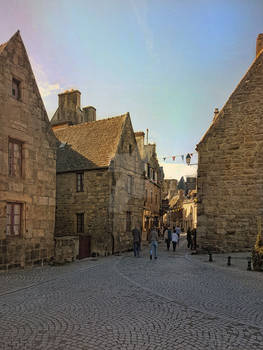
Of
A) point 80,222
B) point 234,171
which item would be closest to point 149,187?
point 80,222

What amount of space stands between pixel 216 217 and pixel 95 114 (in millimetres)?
15307

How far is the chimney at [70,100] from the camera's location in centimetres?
2384

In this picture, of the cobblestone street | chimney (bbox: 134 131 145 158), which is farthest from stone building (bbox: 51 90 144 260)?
the cobblestone street

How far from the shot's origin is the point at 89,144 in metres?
20.2

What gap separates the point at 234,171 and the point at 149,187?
1258 cm

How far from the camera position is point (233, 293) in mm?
6969

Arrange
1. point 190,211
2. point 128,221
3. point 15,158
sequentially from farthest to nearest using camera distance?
point 190,211
point 128,221
point 15,158

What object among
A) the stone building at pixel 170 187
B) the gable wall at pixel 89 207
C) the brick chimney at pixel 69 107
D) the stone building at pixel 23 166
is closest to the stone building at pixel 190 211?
the stone building at pixel 170 187

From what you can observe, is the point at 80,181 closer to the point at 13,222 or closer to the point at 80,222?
the point at 80,222

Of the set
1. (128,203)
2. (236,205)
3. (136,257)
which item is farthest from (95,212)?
(236,205)

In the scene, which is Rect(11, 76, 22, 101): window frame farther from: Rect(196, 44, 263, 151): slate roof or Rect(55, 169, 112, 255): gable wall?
Rect(196, 44, 263, 151): slate roof

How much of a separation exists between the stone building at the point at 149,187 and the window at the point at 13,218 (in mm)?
13160

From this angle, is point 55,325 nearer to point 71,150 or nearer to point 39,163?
point 39,163

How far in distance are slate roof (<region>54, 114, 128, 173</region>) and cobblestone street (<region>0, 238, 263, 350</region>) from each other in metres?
10.3
